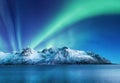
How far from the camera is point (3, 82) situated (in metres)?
45.3

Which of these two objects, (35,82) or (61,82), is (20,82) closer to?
(35,82)

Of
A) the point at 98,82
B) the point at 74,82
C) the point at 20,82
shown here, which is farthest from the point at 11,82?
the point at 98,82

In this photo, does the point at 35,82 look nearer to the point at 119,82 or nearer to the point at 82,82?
the point at 82,82

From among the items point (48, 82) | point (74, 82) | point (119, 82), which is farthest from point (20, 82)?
point (119, 82)

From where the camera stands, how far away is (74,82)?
152 feet

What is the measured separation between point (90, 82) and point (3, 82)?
13438mm

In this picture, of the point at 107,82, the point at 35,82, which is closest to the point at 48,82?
the point at 35,82

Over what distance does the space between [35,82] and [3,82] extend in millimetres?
4903

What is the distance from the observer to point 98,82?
45.7m

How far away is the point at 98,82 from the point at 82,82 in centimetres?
252

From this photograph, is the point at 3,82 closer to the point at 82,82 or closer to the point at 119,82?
the point at 82,82

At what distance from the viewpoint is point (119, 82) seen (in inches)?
1761

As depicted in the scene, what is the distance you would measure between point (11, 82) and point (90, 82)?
1243cm

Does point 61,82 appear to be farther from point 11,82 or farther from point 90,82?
point 11,82
